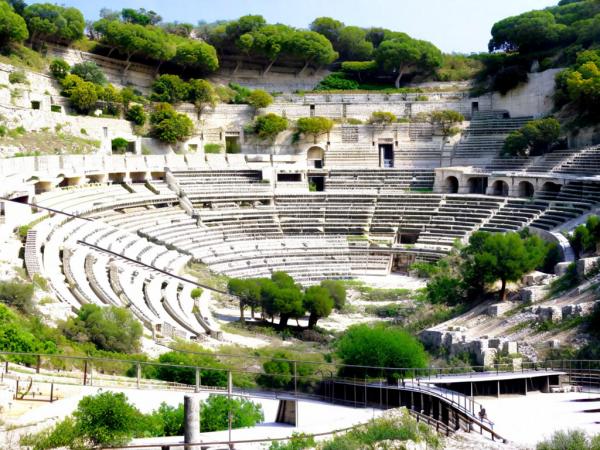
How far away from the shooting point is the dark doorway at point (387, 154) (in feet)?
159

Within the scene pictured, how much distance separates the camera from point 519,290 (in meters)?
28.2

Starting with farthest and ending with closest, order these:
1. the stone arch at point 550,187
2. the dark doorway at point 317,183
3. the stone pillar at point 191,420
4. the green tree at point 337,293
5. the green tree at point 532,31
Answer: the green tree at point 532,31 < the dark doorway at point 317,183 < the stone arch at point 550,187 < the green tree at point 337,293 < the stone pillar at point 191,420

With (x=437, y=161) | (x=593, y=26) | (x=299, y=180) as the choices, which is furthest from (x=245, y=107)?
(x=593, y=26)

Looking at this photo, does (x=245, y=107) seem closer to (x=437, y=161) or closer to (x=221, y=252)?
(x=437, y=161)

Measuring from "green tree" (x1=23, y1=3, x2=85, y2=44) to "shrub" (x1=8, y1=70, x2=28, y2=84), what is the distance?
4.87 metres

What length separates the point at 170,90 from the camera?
1961 inches

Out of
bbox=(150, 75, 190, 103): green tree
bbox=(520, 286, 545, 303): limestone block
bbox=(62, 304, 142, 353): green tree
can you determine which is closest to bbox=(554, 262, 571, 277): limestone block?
bbox=(520, 286, 545, 303): limestone block

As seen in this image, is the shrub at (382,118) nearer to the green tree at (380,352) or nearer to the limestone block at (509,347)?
the limestone block at (509,347)

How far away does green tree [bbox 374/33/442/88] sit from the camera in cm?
5472

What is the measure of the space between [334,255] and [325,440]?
2440 cm

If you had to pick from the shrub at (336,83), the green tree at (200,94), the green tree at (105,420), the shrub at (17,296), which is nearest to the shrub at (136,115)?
the green tree at (200,94)

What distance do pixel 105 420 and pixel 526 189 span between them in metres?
30.8

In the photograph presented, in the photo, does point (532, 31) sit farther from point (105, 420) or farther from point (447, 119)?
point (105, 420)

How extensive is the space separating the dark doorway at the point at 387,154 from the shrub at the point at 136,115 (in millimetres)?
12178
